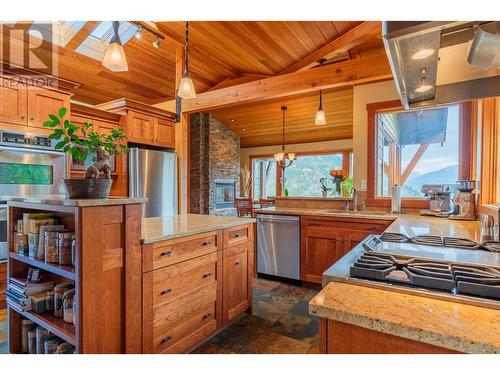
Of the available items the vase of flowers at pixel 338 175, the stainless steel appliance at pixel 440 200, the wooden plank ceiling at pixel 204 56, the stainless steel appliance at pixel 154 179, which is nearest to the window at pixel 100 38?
the wooden plank ceiling at pixel 204 56

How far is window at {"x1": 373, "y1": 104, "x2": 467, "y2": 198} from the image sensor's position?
3246 millimetres

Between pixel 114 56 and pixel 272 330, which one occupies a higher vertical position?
pixel 114 56

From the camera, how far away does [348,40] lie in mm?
3314

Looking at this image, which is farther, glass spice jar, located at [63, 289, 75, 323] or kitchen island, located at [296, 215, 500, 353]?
glass spice jar, located at [63, 289, 75, 323]

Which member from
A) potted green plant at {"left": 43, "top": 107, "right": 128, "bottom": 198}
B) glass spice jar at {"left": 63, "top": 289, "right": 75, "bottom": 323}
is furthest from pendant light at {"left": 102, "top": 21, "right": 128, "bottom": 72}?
glass spice jar at {"left": 63, "top": 289, "right": 75, "bottom": 323}

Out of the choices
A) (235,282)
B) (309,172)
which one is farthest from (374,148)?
(309,172)

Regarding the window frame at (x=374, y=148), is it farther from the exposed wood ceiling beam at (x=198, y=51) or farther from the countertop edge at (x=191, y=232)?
the exposed wood ceiling beam at (x=198, y=51)

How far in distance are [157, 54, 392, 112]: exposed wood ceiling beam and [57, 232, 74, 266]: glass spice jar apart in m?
3.14

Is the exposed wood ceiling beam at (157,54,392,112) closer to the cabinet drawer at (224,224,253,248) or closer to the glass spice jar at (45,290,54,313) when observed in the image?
the cabinet drawer at (224,224,253,248)

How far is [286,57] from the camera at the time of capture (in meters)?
3.91

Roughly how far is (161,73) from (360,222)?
4.31 m

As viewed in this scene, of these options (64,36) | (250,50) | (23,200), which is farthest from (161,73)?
(23,200)

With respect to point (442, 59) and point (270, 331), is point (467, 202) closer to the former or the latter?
point (442, 59)

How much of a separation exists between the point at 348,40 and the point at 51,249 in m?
3.69
